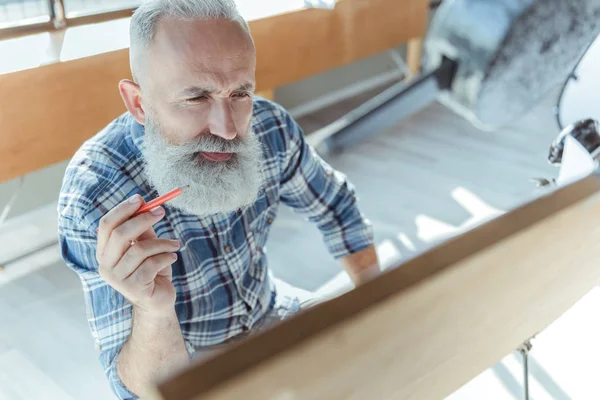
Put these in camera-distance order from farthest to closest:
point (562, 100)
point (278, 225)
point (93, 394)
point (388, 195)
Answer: point (388, 195)
point (278, 225)
point (93, 394)
point (562, 100)

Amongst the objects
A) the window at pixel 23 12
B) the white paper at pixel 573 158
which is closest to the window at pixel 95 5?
the window at pixel 23 12

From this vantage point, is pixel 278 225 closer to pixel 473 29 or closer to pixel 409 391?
pixel 473 29

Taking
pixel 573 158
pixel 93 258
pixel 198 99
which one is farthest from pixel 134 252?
pixel 573 158

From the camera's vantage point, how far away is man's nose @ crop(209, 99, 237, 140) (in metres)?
0.98

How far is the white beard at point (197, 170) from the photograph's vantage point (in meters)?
0.99

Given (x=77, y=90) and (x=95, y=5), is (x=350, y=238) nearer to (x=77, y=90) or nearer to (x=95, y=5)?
(x=77, y=90)

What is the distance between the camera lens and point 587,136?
990 millimetres

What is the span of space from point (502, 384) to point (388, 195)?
1020 millimetres

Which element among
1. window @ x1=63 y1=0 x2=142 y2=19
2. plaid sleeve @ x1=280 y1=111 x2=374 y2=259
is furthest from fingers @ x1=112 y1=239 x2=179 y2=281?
window @ x1=63 y1=0 x2=142 y2=19

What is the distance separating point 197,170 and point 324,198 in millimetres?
→ 342

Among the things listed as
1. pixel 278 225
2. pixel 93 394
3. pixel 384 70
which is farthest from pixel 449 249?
pixel 384 70

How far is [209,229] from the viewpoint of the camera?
1.08 meters

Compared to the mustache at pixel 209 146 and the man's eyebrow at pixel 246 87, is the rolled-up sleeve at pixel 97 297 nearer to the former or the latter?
the mustache at pixel 209 146

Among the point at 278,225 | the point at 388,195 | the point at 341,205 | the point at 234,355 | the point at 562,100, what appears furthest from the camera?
the point at 388,195
